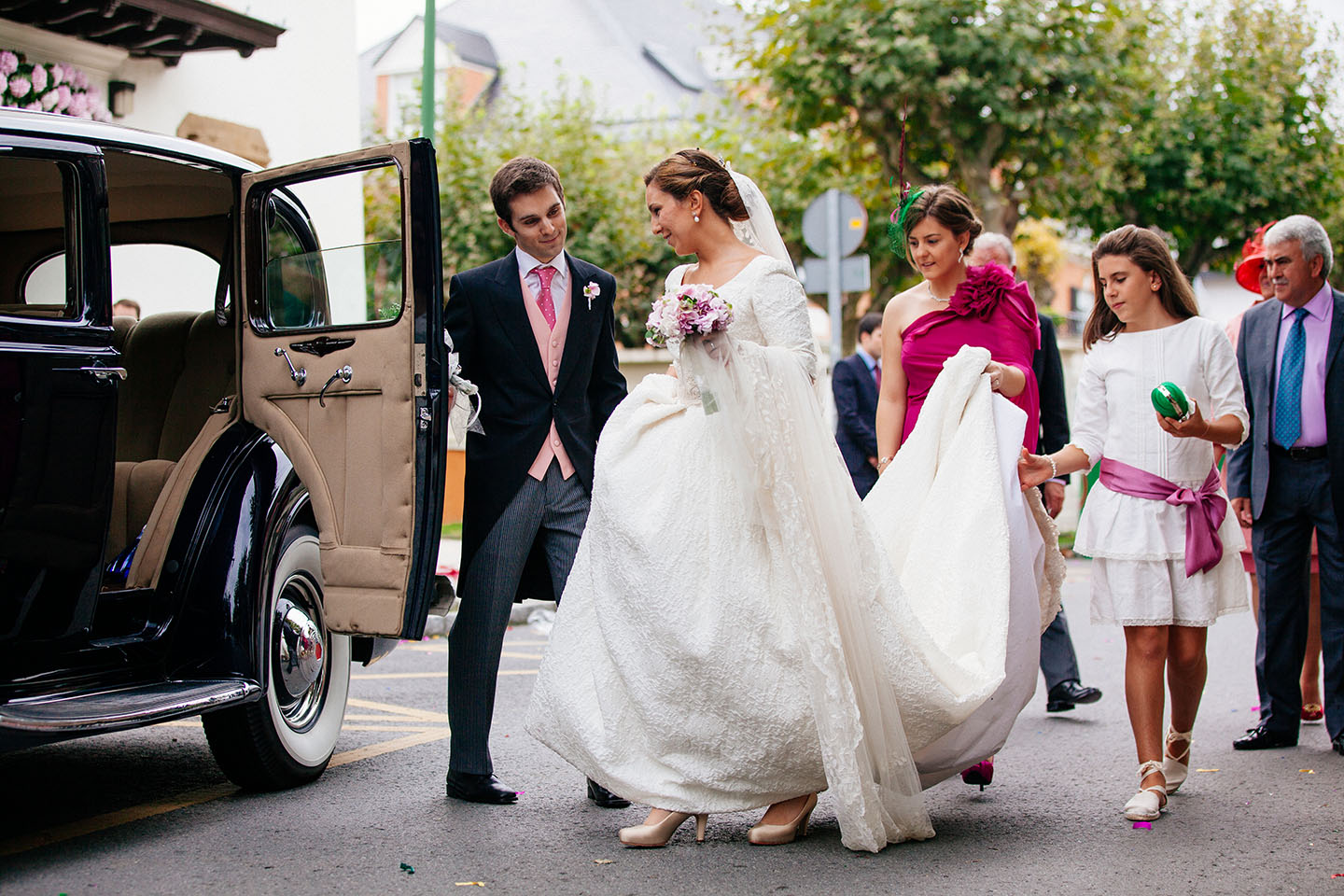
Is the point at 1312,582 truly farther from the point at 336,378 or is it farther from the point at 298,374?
the point at 298,374

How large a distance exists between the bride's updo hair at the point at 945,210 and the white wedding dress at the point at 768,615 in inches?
33.6

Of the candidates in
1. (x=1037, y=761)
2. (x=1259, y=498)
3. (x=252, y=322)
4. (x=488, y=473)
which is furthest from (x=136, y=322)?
(x=1259, y=498)

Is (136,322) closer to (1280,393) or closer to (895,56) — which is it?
(1280,393)

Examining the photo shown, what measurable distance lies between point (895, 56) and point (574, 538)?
40.1 ft

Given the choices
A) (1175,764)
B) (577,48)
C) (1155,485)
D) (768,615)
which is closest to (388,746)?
(768,615)

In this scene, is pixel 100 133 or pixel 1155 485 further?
pixel 1155 485

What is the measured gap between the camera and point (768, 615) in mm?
4145

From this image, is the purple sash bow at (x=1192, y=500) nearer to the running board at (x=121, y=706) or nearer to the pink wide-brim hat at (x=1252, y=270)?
the pink wide-brim hat at (x=1252, y=270)

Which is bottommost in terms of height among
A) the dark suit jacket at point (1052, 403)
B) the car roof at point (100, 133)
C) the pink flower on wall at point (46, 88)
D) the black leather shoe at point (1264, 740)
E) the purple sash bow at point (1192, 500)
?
the black leather shoe at point (1264, 740)

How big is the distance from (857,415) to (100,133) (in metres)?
5.24

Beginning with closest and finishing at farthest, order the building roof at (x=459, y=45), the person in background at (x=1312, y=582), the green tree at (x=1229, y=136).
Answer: the person in background at (x=1312, y=582) → the green tree at (x=1229, y=136) → the building roof at (x=459, y=45)

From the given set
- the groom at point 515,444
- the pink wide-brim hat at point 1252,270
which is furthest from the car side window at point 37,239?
the pink wide-brim hat at point 1252,270

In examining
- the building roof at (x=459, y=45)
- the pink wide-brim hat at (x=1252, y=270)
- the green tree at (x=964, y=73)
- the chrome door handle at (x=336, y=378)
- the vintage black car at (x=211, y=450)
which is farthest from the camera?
the building roof at (x=459, y=45)

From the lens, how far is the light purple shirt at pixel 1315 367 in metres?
5.97
